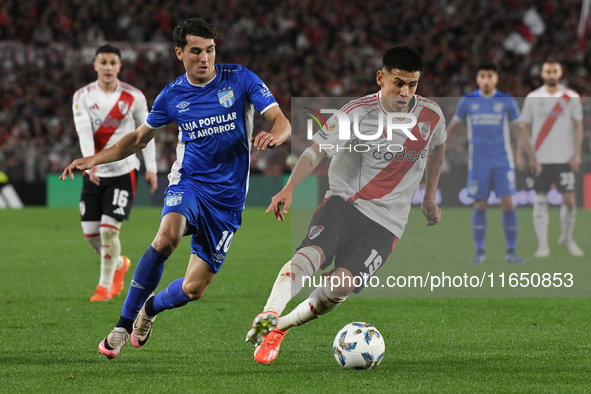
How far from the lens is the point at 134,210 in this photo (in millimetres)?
18609

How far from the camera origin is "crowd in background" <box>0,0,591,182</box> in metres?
22.6

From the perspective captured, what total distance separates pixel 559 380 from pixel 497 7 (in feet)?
78.1

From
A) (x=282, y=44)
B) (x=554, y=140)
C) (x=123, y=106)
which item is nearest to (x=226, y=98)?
(x=123, y=106)

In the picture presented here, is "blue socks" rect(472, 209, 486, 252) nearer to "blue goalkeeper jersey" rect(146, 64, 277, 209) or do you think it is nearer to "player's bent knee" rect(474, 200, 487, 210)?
"player's bent knee" rect(474, 200, 487, 210)

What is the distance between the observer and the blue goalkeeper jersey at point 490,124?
952cm

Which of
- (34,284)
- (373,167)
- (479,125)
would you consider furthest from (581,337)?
(34,284)

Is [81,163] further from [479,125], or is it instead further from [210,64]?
[479,125]

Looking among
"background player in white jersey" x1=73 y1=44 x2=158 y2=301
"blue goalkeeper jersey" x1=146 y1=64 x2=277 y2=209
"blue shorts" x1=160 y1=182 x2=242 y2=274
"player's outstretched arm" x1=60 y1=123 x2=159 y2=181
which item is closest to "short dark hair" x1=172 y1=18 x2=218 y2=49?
"blue goalkeeper jersey" x1=146 y1=64 x2=277 y2=209

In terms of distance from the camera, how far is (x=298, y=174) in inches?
183

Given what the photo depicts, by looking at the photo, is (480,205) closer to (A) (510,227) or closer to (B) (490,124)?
(A) (510,227)

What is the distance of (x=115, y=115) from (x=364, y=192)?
3242 mm

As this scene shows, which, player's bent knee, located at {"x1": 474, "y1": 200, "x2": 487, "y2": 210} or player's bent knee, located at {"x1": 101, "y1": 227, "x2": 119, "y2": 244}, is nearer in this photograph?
player's bent knee, located at {"x1": 101, "y1": 227, "x2": 119, "y2": 244}

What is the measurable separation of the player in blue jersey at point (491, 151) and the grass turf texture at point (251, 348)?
0.51 m

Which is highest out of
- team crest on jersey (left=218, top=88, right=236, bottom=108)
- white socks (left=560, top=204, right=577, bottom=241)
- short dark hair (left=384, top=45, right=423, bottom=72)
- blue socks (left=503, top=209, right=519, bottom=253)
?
short dark hair (left=384, top=45, right=423, bottom=72)
